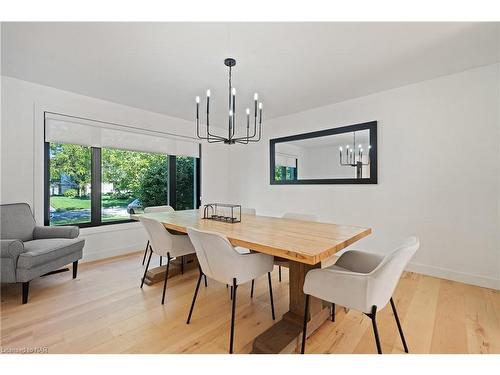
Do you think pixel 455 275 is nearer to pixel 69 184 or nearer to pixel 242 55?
pixel 242 55

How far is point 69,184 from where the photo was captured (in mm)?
3162

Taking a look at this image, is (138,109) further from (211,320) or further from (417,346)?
(417,346)

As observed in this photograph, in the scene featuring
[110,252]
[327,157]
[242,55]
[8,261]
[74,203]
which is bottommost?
[110,252]

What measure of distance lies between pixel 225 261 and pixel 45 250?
6.31 ft

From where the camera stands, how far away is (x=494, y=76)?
2.33 m

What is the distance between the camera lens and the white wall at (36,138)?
2.62m

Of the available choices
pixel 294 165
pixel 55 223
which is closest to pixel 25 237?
pixel 55 223

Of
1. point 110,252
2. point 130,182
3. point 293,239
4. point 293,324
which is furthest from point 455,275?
point 130,182

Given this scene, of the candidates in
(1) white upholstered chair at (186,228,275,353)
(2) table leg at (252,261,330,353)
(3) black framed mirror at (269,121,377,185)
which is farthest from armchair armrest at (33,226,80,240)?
(3) black framed mirror at (269,121,377,185)

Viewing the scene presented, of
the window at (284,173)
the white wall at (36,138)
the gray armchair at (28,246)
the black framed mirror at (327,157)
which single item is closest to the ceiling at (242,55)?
the white wall at (36,138)

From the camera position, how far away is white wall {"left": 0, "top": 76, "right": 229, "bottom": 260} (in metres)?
2.62

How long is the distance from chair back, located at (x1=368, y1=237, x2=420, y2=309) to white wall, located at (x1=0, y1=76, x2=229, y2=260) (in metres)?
3.46

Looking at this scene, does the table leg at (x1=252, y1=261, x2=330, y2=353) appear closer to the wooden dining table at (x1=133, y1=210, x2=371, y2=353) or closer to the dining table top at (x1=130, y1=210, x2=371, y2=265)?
the wooden dining table at (x1=133, y1=210, x2=371, y2=353)

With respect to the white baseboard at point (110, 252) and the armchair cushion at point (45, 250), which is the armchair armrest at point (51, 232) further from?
the white baseboard at point (110, 252)
